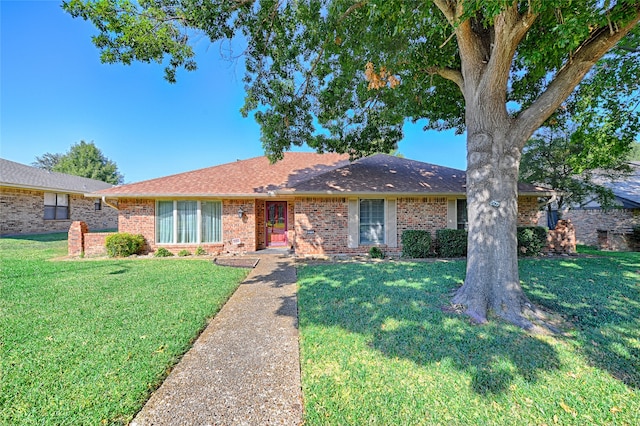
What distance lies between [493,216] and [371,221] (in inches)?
231

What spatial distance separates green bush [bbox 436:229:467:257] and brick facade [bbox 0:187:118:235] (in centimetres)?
2193

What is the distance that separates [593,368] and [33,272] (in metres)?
11.7

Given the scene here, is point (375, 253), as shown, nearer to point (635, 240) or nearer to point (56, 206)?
point (635, 240)

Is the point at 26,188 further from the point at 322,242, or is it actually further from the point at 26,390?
the point at 26,390

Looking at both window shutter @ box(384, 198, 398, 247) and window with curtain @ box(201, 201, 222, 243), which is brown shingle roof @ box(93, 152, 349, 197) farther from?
window shutter @ box(384, 198, 398, 247)

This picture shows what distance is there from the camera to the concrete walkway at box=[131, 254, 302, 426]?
2.25 metres

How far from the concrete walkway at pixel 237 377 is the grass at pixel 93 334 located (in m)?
0.21

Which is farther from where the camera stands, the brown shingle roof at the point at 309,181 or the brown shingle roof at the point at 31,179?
the brown shingle roof at the point at 31,179

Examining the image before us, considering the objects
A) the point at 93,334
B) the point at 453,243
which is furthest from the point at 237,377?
the point at 453,243

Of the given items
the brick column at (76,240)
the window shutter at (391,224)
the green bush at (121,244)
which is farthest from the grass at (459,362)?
the brick column at (76,240)

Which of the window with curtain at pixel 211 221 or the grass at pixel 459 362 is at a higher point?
the window with curtain at pixel 211 221

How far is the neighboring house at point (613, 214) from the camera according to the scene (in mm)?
13328

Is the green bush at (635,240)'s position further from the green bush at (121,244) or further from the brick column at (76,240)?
the brick column at (76,240)

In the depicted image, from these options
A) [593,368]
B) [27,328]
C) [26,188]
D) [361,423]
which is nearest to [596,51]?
[593,368]
